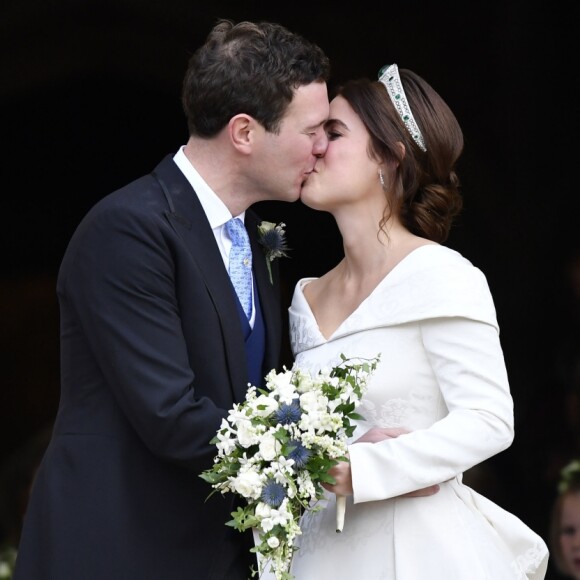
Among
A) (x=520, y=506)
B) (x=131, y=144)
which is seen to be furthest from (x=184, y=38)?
(x=520, y=506)

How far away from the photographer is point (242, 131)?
3.17 m

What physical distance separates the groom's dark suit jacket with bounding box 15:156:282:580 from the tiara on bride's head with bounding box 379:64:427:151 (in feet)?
2.10

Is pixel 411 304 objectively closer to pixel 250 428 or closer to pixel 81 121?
pixel 250 428

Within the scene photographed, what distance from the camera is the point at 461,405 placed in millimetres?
2994

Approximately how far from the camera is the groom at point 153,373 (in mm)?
2816

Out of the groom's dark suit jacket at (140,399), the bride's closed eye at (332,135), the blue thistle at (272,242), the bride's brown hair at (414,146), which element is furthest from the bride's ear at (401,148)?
the groom's dark suit jacket at (140,399)

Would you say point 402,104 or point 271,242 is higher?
point 402,104

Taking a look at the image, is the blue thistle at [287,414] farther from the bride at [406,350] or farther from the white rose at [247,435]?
the bride at [406,350]

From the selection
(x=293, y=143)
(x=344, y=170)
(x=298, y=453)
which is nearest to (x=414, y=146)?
(x=344, y=170)

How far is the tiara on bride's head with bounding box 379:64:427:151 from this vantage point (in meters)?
3.31

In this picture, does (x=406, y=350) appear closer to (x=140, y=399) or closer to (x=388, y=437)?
(x=388, y=437)

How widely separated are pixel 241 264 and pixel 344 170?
1.27ft

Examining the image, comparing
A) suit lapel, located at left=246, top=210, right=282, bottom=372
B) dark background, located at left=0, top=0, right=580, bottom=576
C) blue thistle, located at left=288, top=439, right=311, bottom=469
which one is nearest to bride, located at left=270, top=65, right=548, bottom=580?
suit lapel, located at left=246, top=210, right=282, bottom=372

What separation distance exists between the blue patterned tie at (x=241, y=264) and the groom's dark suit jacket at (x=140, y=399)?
15cm
